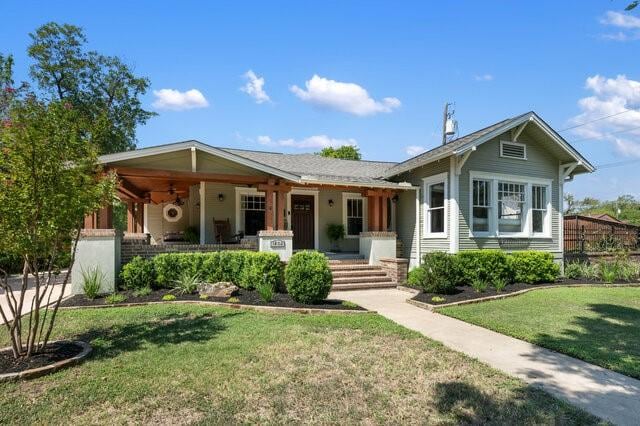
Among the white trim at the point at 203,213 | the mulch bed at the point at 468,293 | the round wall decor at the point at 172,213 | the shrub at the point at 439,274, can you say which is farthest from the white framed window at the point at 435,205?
the round wall decor at the point at 172,213

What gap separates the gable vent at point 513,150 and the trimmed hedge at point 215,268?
26.4 feet

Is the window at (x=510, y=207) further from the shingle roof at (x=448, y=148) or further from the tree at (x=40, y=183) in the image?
the tree at (x=40, y=183)

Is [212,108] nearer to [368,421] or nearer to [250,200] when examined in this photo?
[250,200]

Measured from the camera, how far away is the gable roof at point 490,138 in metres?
11.1

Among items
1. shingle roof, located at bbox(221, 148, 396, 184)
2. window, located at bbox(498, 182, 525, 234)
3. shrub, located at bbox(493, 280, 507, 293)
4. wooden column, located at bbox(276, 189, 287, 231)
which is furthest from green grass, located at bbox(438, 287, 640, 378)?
shingle roof, located at bbox(221, 148, 396, 184)

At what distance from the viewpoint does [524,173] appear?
1259cm

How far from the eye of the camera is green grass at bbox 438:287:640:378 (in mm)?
5035

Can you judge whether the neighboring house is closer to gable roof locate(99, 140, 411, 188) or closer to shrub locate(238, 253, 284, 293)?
gable roof locate(99, 140, 411, 188)

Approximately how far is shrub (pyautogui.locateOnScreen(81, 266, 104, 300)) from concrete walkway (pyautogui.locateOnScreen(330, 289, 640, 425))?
240 inches

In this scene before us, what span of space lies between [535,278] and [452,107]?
1374cm

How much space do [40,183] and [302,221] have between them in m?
10.2

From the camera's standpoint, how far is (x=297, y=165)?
14828mm

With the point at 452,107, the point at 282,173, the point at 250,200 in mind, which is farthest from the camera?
the point at 452,107

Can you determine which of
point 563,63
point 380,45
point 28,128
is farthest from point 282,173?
point 563,63
